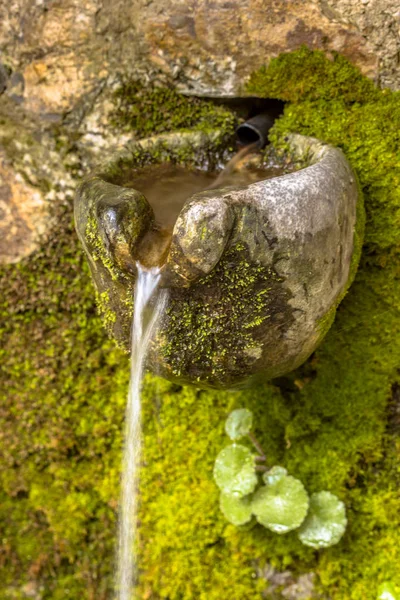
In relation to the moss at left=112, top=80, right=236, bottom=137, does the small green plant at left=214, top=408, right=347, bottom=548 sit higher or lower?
lower

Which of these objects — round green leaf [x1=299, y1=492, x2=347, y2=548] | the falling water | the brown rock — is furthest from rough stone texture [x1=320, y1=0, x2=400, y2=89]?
round green leaf [x1=299, y1=492, x2=347, y2=548]

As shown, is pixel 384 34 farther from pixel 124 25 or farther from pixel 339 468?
pixel 339 468

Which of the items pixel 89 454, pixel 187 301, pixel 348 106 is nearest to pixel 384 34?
pixel 348 106

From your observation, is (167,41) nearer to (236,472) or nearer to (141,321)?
(141,321)

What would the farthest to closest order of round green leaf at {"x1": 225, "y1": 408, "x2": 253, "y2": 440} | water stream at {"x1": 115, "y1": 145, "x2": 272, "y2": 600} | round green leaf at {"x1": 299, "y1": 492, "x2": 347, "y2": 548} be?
round green leaf at {"x1": 225, "y1": 408, "x2": 253, "y2": 440}, round green leaf at {"x1": 299, "y1": 492, "x2": 347, "y2": 548}, water stream at {"x1": 115, "y1": 145, "x2": 272, "y2": 600}

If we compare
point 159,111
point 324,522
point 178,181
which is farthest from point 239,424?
point 159,111

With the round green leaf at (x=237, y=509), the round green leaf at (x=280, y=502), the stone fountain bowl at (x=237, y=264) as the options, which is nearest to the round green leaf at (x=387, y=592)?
the round green leaf at (x=280, y=502)

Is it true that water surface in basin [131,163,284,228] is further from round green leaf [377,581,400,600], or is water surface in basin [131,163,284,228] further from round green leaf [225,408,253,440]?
round green leaf [377,581,400,600]

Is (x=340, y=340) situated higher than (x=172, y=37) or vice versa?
(x=172, y=37)
